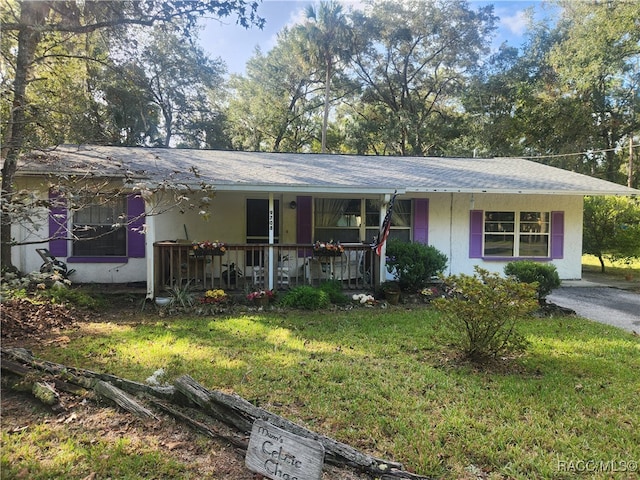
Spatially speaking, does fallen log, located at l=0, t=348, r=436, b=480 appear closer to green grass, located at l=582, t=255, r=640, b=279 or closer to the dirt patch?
the dirt patch

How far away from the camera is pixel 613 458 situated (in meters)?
2.73

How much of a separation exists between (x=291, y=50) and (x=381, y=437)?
25482 mm

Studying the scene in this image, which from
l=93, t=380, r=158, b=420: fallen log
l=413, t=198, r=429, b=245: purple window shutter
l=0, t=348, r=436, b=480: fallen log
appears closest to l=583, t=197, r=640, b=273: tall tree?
l=413, t=198, r=429, b=245: purple window shutter

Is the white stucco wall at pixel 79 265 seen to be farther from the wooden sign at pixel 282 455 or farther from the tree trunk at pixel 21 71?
the wooden sign at pixel 282 455

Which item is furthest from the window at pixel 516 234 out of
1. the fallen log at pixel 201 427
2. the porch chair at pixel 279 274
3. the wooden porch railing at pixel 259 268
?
the fallen log at pixel 201 427

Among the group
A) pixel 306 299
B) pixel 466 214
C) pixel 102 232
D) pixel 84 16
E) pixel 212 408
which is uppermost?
pixel 84 16

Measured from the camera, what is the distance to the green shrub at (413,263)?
312 inches

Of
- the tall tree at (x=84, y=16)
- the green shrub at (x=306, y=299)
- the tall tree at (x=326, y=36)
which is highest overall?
the tall tree at (x=326, y=36)

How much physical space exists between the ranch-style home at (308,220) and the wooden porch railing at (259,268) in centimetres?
3

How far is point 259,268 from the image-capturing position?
25.7 ft

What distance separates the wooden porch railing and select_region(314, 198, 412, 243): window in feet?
4.03

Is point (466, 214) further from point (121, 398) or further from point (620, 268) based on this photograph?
point (121, 398)

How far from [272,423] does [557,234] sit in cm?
1007

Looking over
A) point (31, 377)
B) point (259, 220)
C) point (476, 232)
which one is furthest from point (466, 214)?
point (31, 377)
